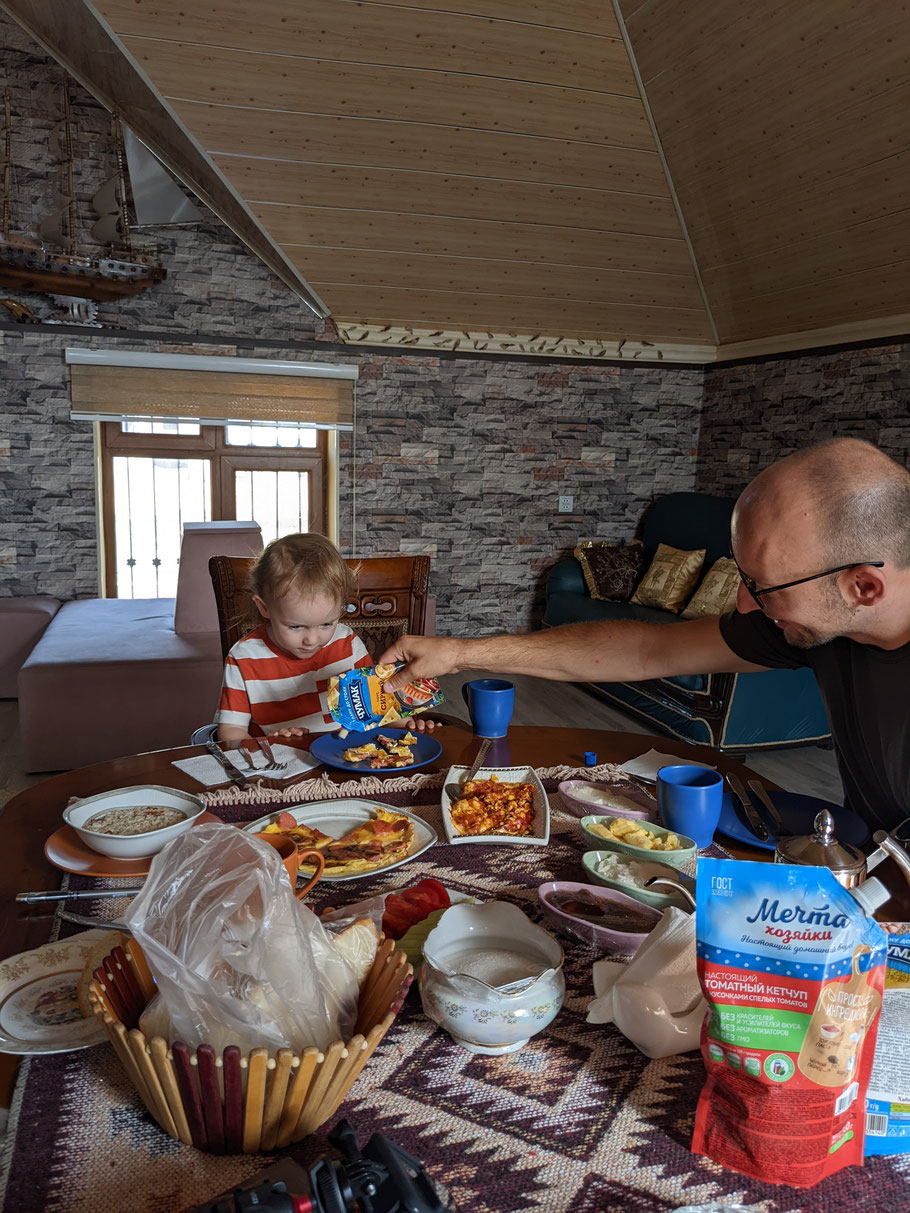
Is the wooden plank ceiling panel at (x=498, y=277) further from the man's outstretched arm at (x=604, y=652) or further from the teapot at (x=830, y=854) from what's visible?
the teapot at (x=830, y=854)

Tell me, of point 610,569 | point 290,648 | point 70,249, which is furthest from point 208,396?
point 290,648

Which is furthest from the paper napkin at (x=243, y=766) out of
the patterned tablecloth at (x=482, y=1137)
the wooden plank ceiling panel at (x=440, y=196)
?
the wooden plank ceiling panel at (x=440, y=196)

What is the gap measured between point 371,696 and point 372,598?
741mm

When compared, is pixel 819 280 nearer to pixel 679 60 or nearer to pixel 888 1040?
pixel 679 60

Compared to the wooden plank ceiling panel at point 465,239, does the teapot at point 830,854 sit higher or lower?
lower

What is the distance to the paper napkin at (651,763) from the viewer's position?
1.49 m

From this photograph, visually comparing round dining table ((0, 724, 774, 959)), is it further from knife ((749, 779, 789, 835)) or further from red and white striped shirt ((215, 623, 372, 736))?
red and white striped shirt ((215, 623, 372, 736))

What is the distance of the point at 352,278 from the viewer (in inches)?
199

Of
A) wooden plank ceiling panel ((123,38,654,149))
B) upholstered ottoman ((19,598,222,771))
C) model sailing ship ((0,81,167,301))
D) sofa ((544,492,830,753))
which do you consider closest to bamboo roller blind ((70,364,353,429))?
model sailing ship ((0,81,167,301))

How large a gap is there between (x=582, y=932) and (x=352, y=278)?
477 centimetres

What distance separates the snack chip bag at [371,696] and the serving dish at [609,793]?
0.32 meters

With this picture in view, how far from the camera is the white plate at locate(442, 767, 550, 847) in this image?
1203 mm

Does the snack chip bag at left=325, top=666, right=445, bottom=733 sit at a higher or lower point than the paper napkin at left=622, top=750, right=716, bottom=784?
higher

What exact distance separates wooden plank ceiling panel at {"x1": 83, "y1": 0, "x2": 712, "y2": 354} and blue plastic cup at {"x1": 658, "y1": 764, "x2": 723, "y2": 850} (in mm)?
3453
